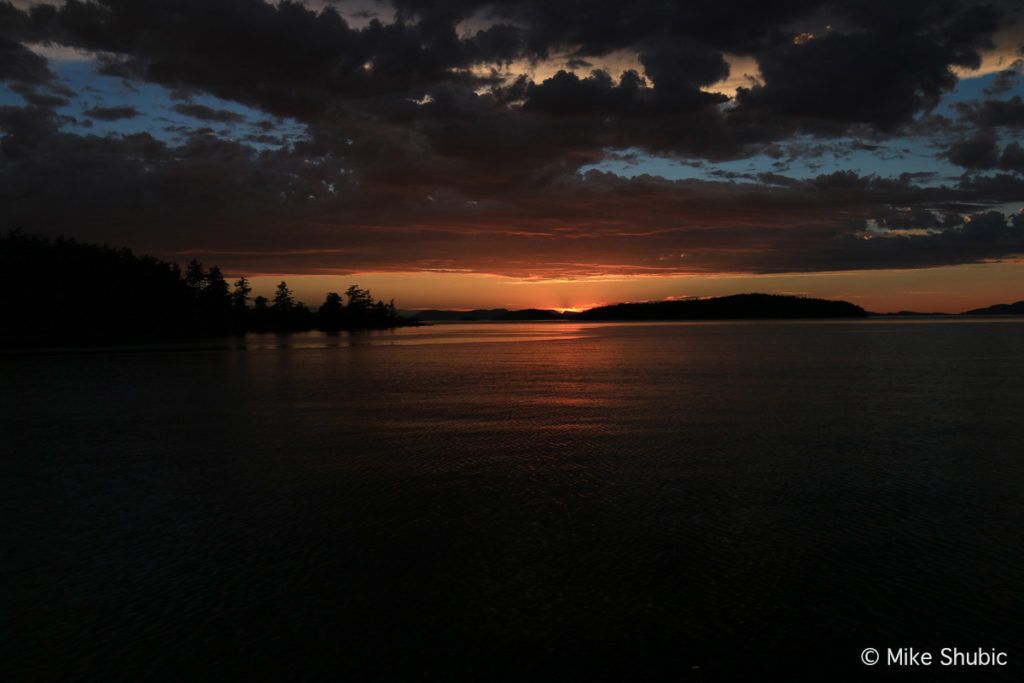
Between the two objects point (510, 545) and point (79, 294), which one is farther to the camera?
point (79, 294)

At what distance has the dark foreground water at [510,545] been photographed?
1148 cm

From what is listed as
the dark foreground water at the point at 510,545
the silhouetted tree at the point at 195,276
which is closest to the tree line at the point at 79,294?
the silhouetted tree at the point at 195,276

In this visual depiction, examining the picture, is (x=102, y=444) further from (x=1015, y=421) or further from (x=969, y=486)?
(x=1015, y=421)

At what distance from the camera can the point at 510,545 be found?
16.6 metres

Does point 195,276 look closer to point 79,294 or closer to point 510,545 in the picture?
Result: point 79,294

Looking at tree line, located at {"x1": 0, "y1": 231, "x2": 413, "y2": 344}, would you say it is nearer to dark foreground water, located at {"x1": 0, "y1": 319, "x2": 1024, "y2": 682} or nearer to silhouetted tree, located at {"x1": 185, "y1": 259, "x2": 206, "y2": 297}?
silhouetted tree, located at {"x1": 185, "y1": 259, "x2": 206, "y2": 297}

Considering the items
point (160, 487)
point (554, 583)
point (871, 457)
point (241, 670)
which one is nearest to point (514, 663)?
point (554, 583)

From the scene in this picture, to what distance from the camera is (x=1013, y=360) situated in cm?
7731

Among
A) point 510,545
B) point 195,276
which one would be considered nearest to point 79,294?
point 195,276

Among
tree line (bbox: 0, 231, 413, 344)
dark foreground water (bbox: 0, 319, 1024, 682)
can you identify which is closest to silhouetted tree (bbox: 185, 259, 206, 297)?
tree line (bbox: 0, 231, 413, 344)

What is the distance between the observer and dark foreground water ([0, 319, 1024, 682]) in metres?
11.5

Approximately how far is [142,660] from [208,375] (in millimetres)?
59125

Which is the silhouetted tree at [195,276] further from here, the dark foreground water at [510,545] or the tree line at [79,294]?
the dark foreground water at [510,545]

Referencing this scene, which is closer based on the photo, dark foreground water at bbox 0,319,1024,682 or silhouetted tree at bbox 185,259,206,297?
dark foreground water at bbox 0,319,1024,682
